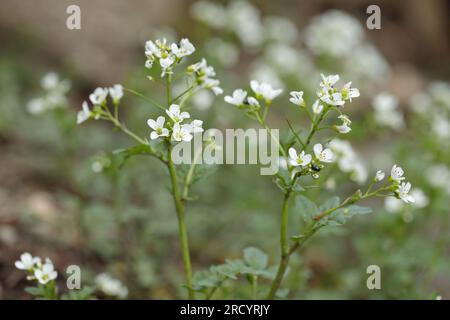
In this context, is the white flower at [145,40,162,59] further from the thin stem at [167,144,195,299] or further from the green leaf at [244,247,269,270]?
the green leaf at [244,247,269,270]

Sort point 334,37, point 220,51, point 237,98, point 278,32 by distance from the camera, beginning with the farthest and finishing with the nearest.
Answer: point 278,32
point 334,37
point 220,51
point 237,98

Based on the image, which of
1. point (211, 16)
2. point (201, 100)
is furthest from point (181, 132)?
point (211, 16)

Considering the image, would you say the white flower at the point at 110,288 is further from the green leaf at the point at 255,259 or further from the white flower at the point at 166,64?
the white flower at the point at 166,64

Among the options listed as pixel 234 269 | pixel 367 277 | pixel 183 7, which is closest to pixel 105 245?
pixel 234 269

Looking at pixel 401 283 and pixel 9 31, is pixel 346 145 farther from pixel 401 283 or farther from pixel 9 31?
pixel 9 31

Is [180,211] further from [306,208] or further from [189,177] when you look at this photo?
[306,208]

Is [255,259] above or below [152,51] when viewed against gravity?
below
